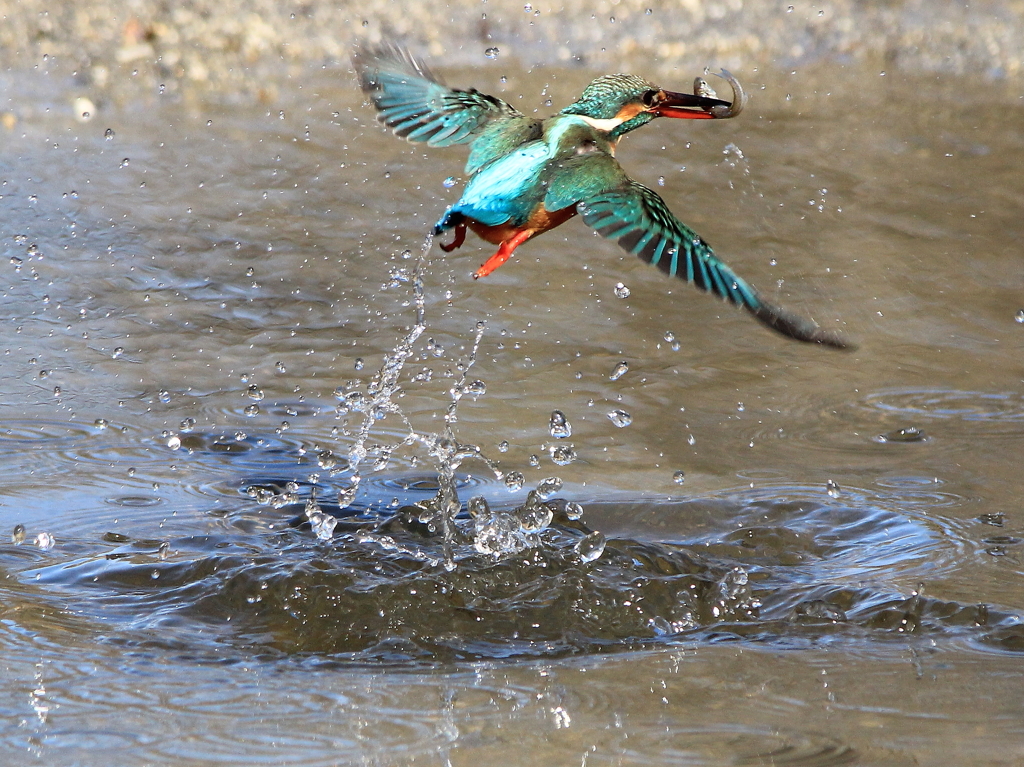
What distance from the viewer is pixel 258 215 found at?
5.68m

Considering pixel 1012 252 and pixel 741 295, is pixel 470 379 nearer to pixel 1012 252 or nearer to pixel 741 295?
pixel 741 295

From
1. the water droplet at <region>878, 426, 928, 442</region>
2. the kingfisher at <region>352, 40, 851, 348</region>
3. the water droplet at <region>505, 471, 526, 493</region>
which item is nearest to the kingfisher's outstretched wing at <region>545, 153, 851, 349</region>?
the kingfisher at <region>352, 40, 851, 348</region>

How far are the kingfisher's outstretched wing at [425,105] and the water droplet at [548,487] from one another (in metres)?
0.85

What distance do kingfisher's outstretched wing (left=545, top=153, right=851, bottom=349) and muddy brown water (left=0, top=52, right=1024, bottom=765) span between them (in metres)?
0.73

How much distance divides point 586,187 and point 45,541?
1.58m

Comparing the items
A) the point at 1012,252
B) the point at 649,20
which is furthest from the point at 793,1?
the point at 1012,252

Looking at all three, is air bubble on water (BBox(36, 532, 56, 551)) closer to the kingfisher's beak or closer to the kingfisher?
the kingfisher

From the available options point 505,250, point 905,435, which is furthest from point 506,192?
point 905,435

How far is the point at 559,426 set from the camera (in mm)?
3674

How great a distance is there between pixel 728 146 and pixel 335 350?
2816mm

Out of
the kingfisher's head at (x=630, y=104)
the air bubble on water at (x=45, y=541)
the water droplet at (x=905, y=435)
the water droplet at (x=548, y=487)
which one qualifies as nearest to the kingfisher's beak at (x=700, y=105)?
the kingfisher's head at (x=630, y=104)

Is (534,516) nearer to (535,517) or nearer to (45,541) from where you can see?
(535,517)

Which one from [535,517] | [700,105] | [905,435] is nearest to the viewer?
[700,105]

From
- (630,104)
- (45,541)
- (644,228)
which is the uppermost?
(630,104)
